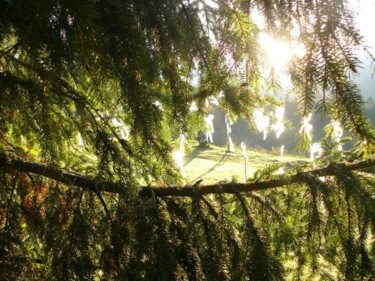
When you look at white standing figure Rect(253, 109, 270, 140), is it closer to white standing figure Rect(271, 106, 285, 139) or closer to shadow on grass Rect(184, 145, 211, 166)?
white standing figure Rect(271, 106, 285, 139)

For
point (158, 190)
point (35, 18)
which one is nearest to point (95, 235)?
point (158, 190)

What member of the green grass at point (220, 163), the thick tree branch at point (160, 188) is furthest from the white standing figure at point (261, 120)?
the green grass at point (220, 163)

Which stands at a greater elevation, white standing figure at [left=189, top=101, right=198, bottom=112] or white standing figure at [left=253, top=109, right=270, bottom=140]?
white standing figure at [left=189, top=101, right=198, bottom=112]

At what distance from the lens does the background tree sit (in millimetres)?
1379

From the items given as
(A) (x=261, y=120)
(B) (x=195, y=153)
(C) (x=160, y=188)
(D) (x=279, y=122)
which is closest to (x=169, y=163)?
(C) (x=160, y=188)

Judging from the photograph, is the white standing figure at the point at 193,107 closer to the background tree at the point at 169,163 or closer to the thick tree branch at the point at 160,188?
the background tree at the point at 169,163

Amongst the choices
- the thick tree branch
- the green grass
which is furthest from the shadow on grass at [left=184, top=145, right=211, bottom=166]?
the thick tree branch

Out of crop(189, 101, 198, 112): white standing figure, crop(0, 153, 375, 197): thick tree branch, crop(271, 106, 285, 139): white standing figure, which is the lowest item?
crop(0, 153, 375, 197): thick tree branch

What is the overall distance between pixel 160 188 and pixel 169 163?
0.54ft

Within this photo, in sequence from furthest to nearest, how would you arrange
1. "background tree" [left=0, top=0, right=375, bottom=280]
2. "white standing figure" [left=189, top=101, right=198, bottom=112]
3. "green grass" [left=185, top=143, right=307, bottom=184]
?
Result: "green grass" [left=185, top=143, right=307, bottom=184], "white standing figure" [left=189, top=101, right=198, bottom=112], "background tree" [left=0, top=0, right=375, bottom=280]

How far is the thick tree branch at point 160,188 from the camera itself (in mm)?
1543

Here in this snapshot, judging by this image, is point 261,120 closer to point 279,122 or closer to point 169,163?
point 279,122

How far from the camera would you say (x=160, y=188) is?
5.86ft

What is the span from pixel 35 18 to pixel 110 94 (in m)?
1.07
